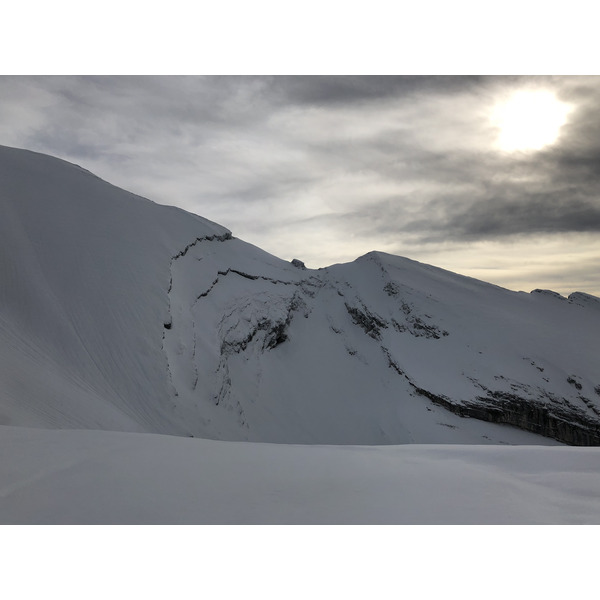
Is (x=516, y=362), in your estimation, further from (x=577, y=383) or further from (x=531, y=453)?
(x=531, y=453)

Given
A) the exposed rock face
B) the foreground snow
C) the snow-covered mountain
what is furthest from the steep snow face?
the exposed rock face

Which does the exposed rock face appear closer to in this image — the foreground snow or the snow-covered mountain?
the snow-covered mountain

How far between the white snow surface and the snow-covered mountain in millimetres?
65

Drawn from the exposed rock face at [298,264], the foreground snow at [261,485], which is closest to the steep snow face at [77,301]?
the foreground snow at [261,485]

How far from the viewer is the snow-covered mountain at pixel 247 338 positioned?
1076 cm

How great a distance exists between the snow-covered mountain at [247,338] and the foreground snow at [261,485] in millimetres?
3064

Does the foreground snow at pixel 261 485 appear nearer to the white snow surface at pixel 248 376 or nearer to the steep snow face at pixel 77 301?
the white snow surface at pixel 248 376

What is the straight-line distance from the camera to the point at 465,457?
450 centimetres

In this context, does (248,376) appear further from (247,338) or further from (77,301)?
(77,301)

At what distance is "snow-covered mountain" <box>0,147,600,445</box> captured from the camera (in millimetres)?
10758

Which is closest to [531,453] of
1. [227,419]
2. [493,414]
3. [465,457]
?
[465,457]

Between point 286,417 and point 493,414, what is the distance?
7.55 m

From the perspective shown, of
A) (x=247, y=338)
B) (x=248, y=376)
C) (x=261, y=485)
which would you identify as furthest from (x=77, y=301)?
(x=261, y=485)

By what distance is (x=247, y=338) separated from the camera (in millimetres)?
18578
